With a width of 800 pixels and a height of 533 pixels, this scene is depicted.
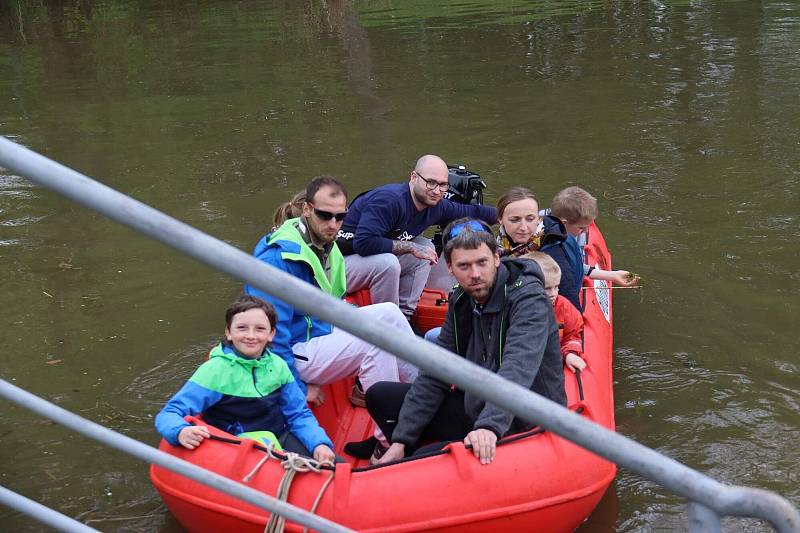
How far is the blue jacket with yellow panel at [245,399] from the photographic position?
407 centimetres

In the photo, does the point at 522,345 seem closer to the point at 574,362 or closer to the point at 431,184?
the point at 574,362

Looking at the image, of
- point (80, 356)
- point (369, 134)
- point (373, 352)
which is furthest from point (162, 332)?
point (369, 134)

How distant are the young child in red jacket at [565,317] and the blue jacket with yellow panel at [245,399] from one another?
1215 millimetres

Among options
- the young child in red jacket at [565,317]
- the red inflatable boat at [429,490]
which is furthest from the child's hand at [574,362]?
the red inflatable boat at [429,490]

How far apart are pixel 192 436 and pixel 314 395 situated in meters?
0.99

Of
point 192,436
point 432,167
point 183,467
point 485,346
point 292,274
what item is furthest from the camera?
point 432,167

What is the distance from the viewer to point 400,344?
153cm

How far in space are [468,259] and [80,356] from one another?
3203 millimetres

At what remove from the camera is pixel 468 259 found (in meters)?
3.93

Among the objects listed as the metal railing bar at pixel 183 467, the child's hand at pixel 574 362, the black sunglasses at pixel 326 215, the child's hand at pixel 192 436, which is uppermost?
the metal railing bar at pixel 183 467

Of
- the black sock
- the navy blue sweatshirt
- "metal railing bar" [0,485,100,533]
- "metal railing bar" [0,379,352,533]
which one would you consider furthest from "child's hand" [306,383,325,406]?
"metal railing bar" [0,379,352,533]

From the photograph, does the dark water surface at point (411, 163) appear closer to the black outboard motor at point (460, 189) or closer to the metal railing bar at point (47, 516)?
the black outboard motor at point (460, 189)

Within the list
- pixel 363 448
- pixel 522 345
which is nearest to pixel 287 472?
pixel 363 448

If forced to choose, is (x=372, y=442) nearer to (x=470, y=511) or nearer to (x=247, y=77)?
(x=470, y=511)
